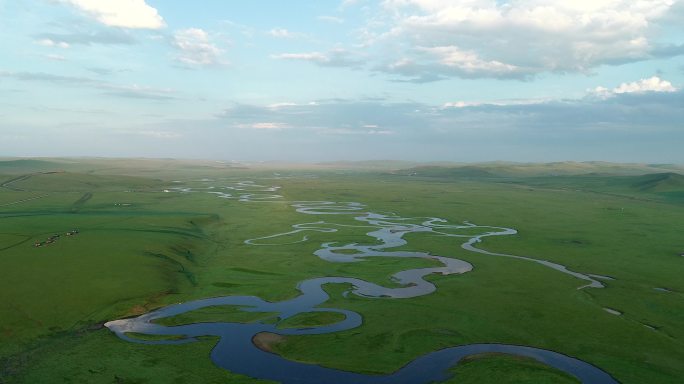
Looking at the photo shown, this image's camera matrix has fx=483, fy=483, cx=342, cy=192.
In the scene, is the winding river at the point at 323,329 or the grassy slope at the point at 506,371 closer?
the grassy slope at the point at 506,371

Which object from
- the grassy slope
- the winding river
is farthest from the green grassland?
the winding river

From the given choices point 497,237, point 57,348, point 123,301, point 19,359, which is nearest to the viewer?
point 19,359

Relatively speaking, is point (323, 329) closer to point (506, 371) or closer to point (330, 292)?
point (330, 292)

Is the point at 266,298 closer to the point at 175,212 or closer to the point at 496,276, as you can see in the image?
the point at 496,276

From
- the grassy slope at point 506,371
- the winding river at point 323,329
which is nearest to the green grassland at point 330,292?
the grassy slope at point 506,371

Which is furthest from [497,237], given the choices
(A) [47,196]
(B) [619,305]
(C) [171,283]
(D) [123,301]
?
(A) [47,196]

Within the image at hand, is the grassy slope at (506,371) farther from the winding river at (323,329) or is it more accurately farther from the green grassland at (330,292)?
the winding river at (323,329)

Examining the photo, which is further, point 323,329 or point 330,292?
point 330,292

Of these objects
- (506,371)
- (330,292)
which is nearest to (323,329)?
(330,292)

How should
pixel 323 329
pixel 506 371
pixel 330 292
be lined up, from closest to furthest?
pixel 506 371, pixel 323 329, pixel 330 292

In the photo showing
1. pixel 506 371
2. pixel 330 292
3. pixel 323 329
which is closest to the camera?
pixel 506 371

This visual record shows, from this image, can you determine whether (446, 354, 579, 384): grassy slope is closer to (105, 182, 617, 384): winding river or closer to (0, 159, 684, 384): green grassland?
(0, 159, 684, 384): green grassland
